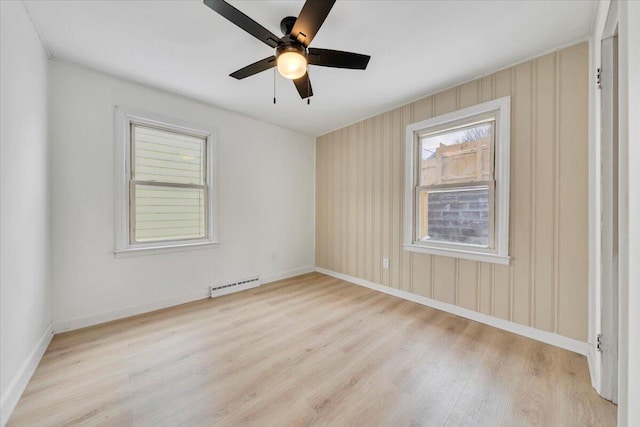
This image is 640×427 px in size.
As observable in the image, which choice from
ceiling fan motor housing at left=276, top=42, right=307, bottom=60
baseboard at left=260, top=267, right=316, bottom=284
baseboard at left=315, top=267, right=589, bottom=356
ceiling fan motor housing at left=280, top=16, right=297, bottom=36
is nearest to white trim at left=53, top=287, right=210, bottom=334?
baseboard at left=260, top=267, right=316, bottom=284

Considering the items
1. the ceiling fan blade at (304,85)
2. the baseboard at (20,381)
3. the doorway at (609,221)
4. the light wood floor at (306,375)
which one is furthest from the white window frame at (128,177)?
the doorway at (609,221)

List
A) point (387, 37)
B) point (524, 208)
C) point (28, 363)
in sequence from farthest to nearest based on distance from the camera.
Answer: point (524, 208) → point (387, 37) → point (28, 363)

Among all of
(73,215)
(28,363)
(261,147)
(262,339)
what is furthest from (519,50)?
(28,363)

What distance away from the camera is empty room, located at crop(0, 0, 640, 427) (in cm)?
142

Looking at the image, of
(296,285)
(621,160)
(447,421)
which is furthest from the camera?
(296,285)

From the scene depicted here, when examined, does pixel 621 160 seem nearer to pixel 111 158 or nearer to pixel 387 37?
pixel 387 37

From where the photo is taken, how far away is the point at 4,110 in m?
1.37

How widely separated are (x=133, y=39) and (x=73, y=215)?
1.67m

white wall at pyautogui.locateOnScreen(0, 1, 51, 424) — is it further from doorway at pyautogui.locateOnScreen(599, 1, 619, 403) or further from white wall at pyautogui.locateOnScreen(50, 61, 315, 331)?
doorway at pyautogui.locateOnScreen(599, 1, 619, 403)

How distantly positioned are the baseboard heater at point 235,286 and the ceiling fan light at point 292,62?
2720mm

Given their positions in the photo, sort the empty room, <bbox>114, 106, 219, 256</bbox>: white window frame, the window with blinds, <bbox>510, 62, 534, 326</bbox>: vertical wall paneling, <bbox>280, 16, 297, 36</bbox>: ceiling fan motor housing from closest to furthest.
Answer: the empty room → <bbox>280, 16, 297, 36</bbox>: ceiling fan motor housing → <bbox>510, 62, 534, 326</bbox>: vertical wall paneling → <bbox>114, 106, 219, 256</bbox>: white window frame → the window with blinds

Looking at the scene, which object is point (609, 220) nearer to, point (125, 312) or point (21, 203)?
point (21, 203)

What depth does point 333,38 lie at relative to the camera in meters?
1.91

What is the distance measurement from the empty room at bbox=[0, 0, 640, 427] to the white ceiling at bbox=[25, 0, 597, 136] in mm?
19
